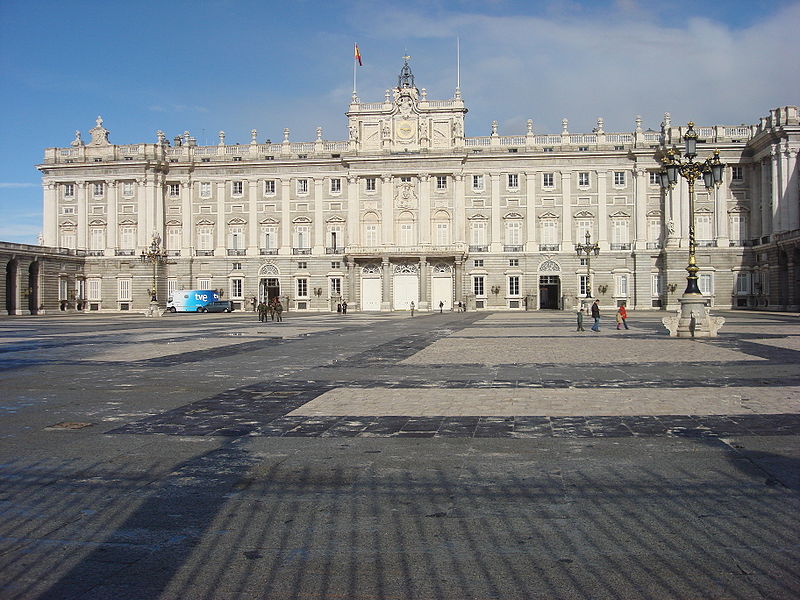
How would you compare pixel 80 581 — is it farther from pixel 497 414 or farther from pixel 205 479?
pixel 497 414

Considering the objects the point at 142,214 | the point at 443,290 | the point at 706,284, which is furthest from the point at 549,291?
the point at 142,214

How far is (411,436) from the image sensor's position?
27.5 ft

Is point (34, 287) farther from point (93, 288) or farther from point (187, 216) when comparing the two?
point (187, 216)

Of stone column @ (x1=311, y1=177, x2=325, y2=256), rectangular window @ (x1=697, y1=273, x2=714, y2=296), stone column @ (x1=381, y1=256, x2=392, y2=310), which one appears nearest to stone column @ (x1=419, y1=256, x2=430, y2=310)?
stone column @ (x1=381, y1=256, x2=392, y2=310)

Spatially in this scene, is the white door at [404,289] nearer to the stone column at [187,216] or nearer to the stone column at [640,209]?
the stone column at [640,209]

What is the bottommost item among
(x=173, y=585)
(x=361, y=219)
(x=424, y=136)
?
(x=173, y=585)

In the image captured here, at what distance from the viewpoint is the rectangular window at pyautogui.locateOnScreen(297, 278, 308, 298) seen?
69500 millimetres

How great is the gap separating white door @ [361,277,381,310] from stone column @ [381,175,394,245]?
155 inches

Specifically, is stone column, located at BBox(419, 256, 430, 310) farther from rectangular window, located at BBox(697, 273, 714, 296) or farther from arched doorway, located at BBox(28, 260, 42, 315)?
arched doorway, located at BBox(28, 260, 42, 315)

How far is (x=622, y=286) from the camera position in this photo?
6556 centimetres

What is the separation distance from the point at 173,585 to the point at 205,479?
7.72 feet

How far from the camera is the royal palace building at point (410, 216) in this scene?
2512 inches

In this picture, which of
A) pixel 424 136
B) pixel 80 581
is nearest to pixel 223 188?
pixel 424 136

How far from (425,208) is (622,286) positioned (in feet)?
66.0
